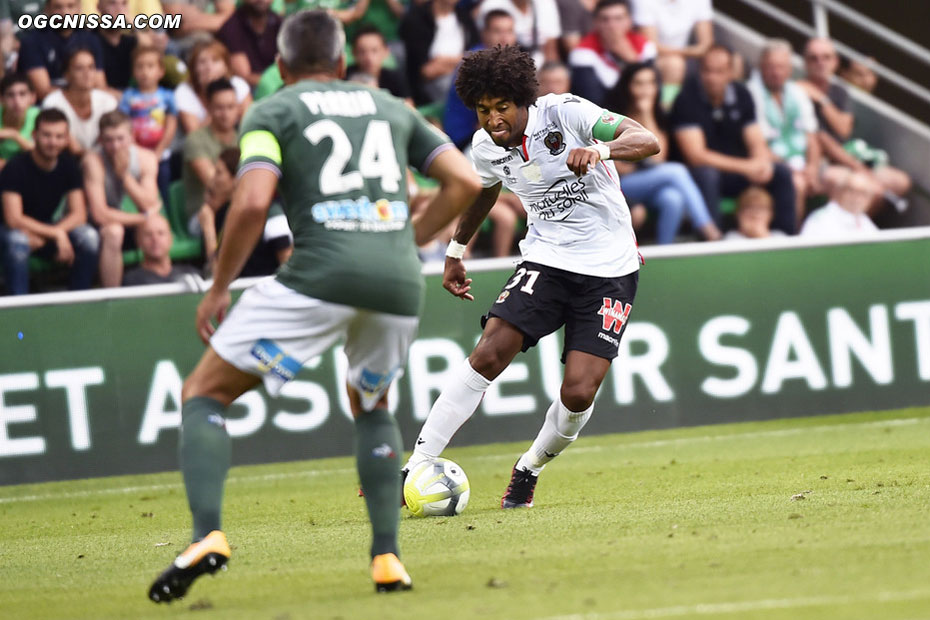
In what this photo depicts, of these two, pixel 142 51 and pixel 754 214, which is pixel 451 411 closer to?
pixel 142 51

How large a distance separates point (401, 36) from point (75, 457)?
16.2 feet

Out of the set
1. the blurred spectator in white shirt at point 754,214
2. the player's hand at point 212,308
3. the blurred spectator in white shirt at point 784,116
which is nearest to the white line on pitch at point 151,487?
the blurred spectator in white shirt at point 754,214

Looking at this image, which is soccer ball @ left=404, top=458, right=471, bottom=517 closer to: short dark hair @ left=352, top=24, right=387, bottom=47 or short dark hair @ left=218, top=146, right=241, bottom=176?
short dark hair @ left=218, top=146, right=241, bottom=176

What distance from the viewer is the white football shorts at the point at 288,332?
4.79m

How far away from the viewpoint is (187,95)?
1190 cm

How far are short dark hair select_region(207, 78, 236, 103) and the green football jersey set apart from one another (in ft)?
22.8

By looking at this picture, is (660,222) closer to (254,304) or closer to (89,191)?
(89,191)

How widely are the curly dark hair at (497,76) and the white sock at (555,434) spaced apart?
1.58 meters

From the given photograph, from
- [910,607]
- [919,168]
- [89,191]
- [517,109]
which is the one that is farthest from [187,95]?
[910,607]

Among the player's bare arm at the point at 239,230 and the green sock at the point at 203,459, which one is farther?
the green sock at the point at 203,459

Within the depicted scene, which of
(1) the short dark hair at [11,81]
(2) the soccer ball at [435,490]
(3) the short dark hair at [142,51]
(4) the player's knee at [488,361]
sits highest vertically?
(3) the short dark hair at [142,51]

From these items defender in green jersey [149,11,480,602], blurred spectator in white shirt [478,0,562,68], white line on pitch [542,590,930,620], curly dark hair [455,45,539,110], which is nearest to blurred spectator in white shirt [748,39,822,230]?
blurred spectator in white shirt [478,0,562,68]

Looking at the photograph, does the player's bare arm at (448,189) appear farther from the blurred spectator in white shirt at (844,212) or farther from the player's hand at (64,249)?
the blurred spectator in white shirt at (844,212)

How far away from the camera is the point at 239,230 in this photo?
463 centimetres
